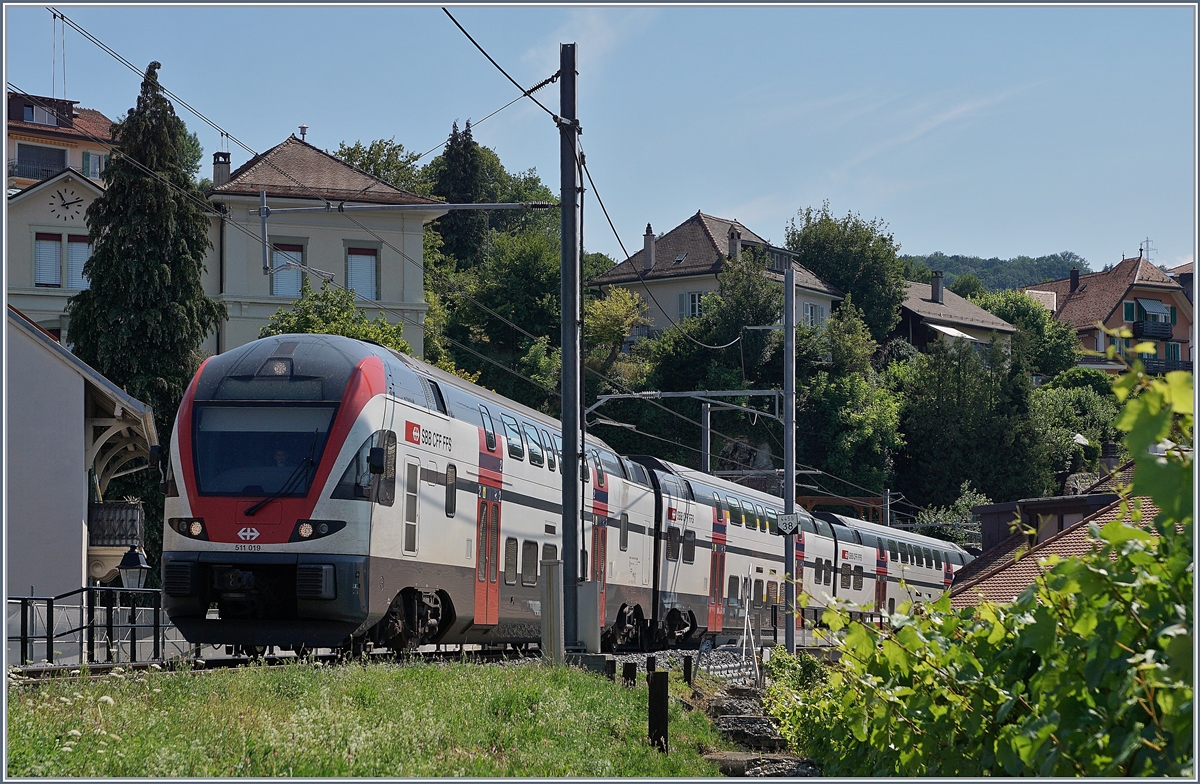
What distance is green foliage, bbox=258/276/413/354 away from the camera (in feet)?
132

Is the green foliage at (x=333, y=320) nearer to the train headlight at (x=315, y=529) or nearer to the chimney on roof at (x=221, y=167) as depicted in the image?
the chimney on roof at (x=221, y=167)

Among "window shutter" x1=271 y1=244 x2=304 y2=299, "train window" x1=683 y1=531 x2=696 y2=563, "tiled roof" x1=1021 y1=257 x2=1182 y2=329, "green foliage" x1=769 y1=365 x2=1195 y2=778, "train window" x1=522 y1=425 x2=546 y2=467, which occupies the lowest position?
"train window" x1=683 y1=531 x2=696 y2=563

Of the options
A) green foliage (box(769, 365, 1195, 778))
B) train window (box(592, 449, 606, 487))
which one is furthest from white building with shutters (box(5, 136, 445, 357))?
green foliage (box(769, 365, 1195, 778))

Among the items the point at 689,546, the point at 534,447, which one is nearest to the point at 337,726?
the point at 534,447

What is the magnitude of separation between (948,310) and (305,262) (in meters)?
52.2

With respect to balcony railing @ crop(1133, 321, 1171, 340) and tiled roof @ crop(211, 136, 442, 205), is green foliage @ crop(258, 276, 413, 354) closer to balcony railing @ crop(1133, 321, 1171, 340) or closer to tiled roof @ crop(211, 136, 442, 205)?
tiled roof @ crop(211, 136, 442, 205)

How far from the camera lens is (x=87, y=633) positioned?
17453 millimetres

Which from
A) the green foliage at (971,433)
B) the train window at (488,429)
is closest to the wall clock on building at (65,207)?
the train window at (488,429)

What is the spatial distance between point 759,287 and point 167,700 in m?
59.6

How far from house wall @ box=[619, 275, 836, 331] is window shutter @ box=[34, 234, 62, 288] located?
3435 centimetres

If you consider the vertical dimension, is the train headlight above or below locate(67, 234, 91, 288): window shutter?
below

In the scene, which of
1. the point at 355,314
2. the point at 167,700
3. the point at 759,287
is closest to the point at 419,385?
the point at 167,700

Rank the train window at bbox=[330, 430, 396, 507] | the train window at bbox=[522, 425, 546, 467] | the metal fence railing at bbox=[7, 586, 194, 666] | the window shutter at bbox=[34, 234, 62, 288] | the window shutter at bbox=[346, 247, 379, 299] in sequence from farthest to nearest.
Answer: the window shutter at bbox=[346, 247, 379, 299]
the window shutter at bbox=[34, 234, 62, 288]
the train window at bbox=[522, 425, 546, 467]
the metal fence railing at bbox=[7, 586, 194, 666]
the train window at bbox=[330, 430, 396, 507]

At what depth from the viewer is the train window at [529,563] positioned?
67.3ft
